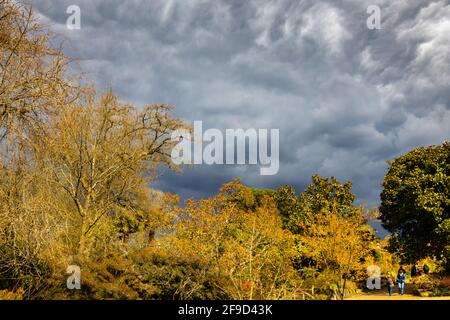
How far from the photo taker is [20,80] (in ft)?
21.9

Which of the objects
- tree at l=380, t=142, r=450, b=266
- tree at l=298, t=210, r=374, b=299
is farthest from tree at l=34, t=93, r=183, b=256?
tree at l=380, t=142, r=450, b=266

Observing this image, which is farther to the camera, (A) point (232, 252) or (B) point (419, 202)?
(B) point (419, 202)

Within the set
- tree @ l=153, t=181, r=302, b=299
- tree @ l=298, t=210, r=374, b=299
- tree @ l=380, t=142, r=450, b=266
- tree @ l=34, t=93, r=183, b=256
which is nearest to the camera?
tree @ l=153, t=181, r=302, b=299

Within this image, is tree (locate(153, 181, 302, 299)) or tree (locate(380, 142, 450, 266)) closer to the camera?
tree (locate(153, 181, 302, 299))

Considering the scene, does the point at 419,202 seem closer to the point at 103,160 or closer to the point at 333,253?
the point at 333,253

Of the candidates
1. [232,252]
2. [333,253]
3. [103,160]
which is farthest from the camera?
[333,253]

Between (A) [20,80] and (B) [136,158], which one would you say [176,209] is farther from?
(A) [20,80]

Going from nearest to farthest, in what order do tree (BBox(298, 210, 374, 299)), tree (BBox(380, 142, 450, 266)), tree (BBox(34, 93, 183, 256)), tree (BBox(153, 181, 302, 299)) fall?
tree (BBox(153, 181, 302, 299)) → tree (BBox(34, 93, 183, 256)) → tree (BBox(298, 210, 374, 299)) → tree (BBox(380, 142, 450, 266))

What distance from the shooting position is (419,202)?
24.5m

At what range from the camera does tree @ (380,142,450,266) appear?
24.4 m

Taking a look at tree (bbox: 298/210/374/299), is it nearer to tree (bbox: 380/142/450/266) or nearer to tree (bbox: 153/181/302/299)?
tree (bbox: 153/181/302/299)

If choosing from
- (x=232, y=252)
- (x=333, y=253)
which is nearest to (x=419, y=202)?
(x=333, y=253)

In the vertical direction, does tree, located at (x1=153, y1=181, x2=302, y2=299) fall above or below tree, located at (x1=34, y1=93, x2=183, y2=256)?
below
